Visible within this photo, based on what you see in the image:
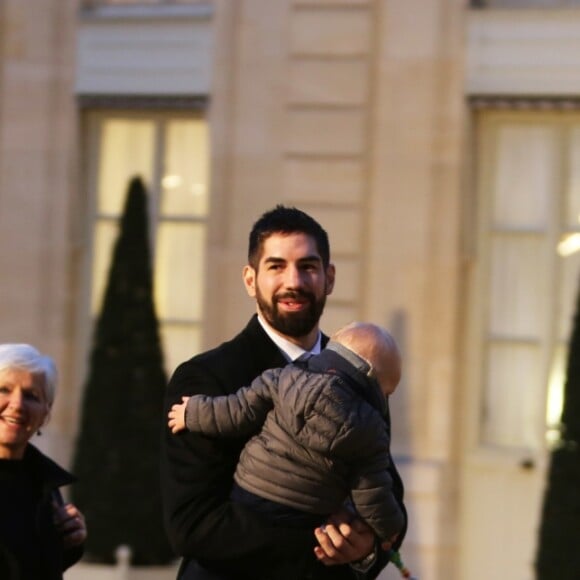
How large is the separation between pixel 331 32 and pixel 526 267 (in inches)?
80.1

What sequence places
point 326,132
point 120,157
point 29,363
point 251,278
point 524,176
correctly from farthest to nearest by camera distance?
point 120,157
point 326,132
point 524,176
point 29,363
point 251,278

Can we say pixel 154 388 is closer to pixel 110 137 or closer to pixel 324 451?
pixel 110 137

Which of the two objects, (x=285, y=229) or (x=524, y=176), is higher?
(x=524, y=176)

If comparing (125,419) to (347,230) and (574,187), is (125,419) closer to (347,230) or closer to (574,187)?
(347,230)

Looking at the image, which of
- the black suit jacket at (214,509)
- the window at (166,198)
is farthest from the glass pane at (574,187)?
the black suit jacket at (214,509)

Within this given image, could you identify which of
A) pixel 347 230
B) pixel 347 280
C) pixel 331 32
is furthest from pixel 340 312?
pixel 331 32

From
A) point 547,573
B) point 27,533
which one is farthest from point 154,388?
point 27,533

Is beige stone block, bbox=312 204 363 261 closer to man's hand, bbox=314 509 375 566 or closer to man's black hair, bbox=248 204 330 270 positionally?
man's black hair, bbox=248 204 330 270

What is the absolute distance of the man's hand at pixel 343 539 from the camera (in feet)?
12.3

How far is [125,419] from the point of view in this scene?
34.0ft

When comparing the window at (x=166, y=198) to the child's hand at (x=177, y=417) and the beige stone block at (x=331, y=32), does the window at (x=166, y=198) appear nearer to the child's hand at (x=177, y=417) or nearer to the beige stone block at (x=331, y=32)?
the beige stone block at (x=331, y=32)

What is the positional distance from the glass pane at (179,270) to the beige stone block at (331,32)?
1.54 m

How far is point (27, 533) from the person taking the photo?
4.17 metres

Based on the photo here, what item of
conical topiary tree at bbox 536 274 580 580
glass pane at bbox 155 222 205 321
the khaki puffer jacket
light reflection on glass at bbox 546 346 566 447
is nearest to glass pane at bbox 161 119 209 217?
glass pane at bbox 155 222 205 321
